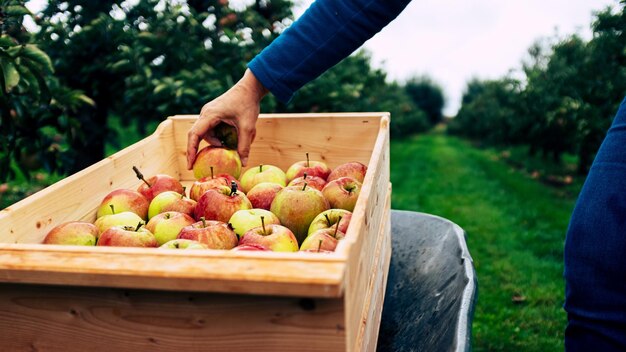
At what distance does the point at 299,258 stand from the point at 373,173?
1.93ft

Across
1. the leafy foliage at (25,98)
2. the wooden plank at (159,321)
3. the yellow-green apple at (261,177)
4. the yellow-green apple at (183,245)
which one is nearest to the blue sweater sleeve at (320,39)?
the yellow-green apple at (261,177)

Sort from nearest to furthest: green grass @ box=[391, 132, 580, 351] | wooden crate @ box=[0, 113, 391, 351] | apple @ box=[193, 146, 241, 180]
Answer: wooden crate @ box=[0, 113, 391, 351] < apple @ box=[193, 146, 241, 180] < green grass @ box=[391, 132, 580, 351]

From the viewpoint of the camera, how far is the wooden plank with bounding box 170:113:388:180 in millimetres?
2383

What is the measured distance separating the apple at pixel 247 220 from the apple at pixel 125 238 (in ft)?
0.78

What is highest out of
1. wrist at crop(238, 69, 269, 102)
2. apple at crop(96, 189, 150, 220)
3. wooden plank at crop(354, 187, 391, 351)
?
wrist at crop(238, 69, 269, 102)

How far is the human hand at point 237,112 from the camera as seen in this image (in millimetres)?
1915

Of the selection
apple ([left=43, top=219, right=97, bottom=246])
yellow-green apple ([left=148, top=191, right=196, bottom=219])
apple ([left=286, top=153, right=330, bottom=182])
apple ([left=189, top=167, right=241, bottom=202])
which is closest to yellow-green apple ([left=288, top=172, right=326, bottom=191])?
apple ([left=286, top=153, right=330, bottom=182])

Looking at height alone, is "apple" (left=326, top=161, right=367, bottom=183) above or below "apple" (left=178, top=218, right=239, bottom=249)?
below

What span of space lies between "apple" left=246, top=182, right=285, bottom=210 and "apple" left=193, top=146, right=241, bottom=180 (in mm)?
300

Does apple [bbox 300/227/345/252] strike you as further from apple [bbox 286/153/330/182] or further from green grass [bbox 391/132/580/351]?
green grass [bbox 391/132/580/351]

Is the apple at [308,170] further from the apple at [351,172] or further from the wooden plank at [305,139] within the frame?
the wooden plank at [305,139]

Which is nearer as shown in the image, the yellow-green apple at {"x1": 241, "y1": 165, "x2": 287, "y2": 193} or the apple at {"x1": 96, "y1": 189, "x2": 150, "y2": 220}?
the apple at {"x1": 96, "y1": 189, "x2": 150, "y2": 220}

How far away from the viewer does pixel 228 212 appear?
168cm

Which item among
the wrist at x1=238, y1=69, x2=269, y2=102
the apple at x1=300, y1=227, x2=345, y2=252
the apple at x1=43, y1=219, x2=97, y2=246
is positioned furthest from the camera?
the wrist at x1=238, y1=69, x2=269, y2=102
